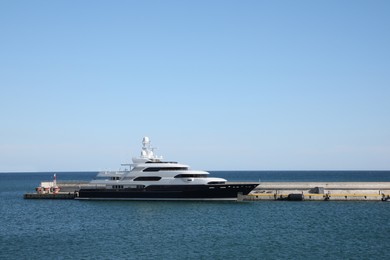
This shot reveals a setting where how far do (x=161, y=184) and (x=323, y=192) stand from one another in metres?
19.6

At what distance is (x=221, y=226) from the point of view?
40.0 m

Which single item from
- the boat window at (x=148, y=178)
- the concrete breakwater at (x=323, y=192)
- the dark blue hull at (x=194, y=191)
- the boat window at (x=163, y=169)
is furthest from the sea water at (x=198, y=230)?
the boat window at (x=163, y=169)

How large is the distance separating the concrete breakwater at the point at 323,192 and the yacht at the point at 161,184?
8.68 feet

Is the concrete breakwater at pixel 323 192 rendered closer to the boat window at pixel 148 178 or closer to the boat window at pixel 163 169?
the boat window at pixel 163 169

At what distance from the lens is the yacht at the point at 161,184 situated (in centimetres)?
5544

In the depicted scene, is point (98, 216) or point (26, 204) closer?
point (98, 216)

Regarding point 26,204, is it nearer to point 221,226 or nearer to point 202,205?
point 202,205

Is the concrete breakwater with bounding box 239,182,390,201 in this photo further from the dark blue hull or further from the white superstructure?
the white superstructure

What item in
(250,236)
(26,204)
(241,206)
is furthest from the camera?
(26,204)

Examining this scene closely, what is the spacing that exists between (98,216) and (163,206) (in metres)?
8.35

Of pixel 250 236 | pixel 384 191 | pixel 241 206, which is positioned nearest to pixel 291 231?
pixel 250 236

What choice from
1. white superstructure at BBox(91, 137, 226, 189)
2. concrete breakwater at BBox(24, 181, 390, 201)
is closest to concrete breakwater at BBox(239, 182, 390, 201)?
concrete breakwater at BBox(24, 181, 390, 201)

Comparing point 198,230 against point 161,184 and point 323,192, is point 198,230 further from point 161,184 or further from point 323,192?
point 323,192

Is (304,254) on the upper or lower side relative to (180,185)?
lower
